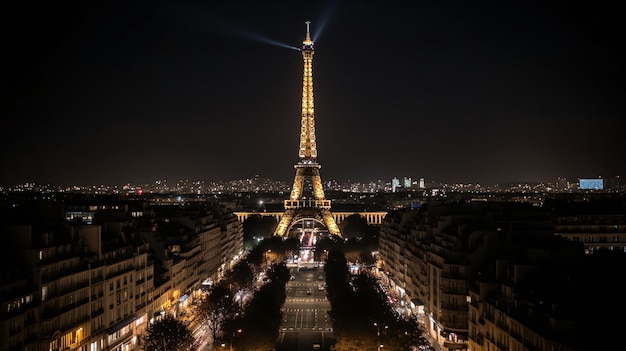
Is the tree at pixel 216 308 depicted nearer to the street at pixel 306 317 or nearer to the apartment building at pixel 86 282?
the apartment building at pixel 86 282

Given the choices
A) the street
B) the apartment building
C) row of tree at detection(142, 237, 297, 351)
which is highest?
the apartment building

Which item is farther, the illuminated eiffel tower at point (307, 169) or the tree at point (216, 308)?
the illuminated eiffel tower at point (307, 169)

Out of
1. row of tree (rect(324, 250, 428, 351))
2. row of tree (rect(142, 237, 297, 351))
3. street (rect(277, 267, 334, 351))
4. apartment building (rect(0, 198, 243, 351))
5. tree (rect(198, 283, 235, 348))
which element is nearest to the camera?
apartment building (rect(0, 198, 243, 351))

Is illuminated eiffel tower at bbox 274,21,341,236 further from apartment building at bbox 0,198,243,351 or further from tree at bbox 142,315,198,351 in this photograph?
tree at bbox 142,315,198,351

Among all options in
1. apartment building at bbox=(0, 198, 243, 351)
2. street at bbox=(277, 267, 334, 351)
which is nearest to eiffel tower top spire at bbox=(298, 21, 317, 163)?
street at bbox=(277, 267, 334, 351)

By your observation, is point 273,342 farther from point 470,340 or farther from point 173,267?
point 173,267

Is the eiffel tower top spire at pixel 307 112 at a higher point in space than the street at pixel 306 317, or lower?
higher

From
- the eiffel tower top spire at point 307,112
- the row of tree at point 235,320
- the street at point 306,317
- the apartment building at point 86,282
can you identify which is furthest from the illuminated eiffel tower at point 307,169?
the apartment building at point 86,282

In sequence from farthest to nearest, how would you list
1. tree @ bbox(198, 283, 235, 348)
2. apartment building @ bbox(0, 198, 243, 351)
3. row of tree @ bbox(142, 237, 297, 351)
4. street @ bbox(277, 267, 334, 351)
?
tree @ bbox(198, 283, 235, 348) < street @ bbox(277, 267, 334, 351) < row of tree @ bbox(142, 237, 297, 351) < apartment building @ bbox(0, 198, 243, 351)

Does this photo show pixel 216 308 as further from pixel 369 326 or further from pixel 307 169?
pixel 307 169
